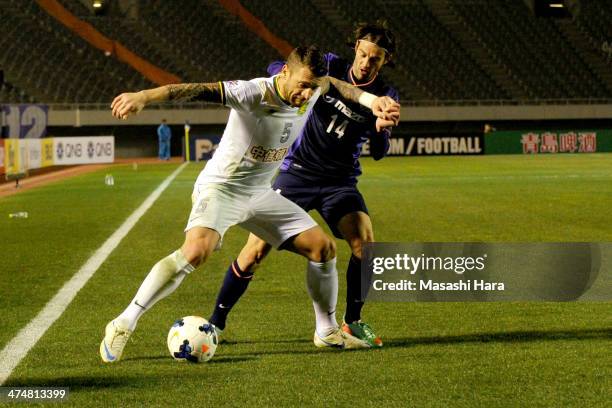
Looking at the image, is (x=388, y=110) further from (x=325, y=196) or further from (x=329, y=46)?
(x=329, y=46)

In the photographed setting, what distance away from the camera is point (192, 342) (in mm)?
5523

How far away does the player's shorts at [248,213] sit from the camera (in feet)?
18.5

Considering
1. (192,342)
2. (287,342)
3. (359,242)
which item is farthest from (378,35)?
(192,342)

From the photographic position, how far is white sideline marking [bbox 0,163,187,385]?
219 inches

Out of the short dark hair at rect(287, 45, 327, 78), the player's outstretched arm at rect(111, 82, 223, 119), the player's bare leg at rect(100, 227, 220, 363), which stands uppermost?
the short dark hair at rect(287, 45, 327, 78)

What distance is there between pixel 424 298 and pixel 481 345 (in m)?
1.82

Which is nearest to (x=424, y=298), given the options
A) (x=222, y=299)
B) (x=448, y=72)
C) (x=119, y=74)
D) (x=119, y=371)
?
(x=222, y=299)

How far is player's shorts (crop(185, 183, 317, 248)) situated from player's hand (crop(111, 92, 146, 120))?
85 centimetres

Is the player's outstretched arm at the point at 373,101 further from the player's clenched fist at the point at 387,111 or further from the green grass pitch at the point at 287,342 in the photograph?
the green grass pitch at the point at 287,342

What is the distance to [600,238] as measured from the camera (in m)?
12.3

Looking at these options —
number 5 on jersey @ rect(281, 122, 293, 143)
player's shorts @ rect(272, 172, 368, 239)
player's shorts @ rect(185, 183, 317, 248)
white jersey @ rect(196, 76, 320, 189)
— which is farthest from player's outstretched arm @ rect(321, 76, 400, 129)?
player's shorts @ rect(272, 172, 368, 239)

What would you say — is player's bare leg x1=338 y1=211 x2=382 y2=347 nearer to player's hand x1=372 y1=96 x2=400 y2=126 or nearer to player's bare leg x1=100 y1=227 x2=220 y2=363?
player's hand x1=372 y1=96 x2=400 y2=126

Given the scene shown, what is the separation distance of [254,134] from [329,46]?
45.3 metres

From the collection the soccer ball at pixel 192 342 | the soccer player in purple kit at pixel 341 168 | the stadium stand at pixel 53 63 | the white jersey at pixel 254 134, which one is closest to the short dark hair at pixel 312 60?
the white jersey at pixel 254 134
